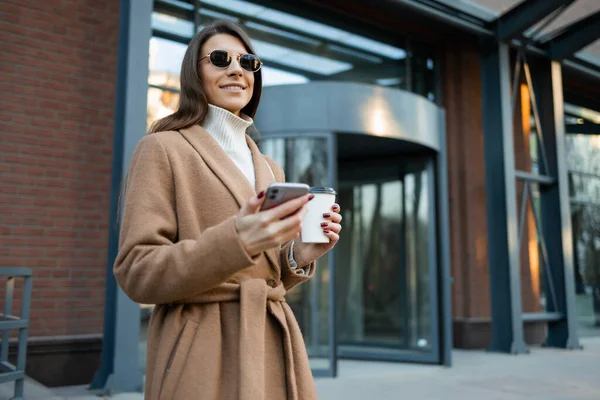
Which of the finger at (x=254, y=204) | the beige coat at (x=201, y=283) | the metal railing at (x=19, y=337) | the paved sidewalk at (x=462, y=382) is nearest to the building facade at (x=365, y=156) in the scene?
the paved sidewalk at (x=462, y=382)

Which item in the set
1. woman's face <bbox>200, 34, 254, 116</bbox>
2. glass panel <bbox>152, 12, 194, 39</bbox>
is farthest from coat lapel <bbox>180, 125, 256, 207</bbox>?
glass panel <bbox>152, 12, 194, 39</bbox>

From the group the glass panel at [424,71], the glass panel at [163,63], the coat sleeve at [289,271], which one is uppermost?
the glass panel at [424,71]

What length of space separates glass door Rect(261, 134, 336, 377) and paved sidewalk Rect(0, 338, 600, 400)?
33 centimetres

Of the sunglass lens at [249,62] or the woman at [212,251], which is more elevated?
the sunglass lens at [249,62]

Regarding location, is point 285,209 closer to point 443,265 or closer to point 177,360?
point 177,360

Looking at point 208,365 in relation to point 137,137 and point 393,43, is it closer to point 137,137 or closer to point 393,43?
point 137,137

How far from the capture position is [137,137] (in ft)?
17.0

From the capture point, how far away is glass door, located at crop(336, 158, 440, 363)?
734 centimetres

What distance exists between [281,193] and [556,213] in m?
9.86

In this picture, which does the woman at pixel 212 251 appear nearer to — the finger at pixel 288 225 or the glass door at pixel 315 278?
the finger at pixel 288 225

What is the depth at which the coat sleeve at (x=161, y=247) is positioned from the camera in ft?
3.46

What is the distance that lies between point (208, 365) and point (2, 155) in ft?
15.9

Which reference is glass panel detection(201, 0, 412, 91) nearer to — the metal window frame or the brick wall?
the metal window frame

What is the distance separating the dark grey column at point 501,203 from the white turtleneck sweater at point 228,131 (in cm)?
800
